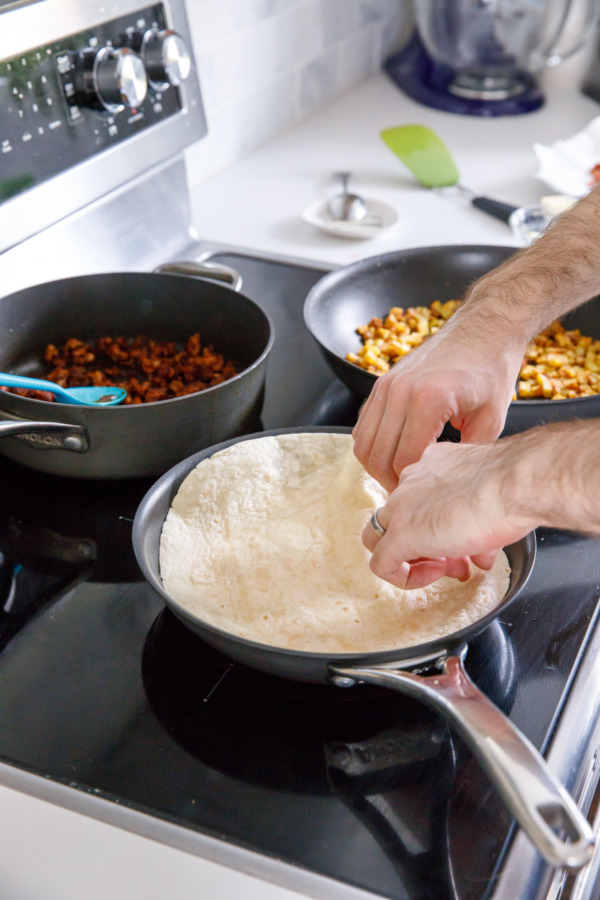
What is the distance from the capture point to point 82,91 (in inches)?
39.3

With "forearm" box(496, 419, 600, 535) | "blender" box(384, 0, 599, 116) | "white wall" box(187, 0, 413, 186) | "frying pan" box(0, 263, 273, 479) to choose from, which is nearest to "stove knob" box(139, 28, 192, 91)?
"frying pan" box(0, 263, 273, 479)

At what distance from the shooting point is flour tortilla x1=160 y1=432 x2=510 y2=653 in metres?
0.65

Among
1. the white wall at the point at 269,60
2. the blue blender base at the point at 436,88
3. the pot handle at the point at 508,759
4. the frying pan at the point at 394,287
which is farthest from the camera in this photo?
the blue blender base at the point at 436,88

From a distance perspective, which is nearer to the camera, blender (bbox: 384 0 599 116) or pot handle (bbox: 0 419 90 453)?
pot handle (bbox: 0 419 90 453)

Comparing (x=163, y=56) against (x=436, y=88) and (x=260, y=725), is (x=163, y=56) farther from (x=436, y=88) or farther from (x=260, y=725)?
(x=436, y=88)

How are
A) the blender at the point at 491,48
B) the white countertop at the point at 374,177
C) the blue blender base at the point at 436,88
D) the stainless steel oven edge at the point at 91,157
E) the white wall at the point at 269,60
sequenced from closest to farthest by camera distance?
the stainless steel oven edge at the point at 91,157 → the white countertop at the point at 374,177 → the white wall at the point at 269,60 → the blender at the point at 491,48 → the blue blender base at the point at 436,88

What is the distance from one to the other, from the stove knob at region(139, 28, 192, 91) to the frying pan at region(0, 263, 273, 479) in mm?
234

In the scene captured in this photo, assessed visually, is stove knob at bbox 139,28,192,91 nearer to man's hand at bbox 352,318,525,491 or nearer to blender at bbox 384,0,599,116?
man's hand at bbox 352,318,525,491

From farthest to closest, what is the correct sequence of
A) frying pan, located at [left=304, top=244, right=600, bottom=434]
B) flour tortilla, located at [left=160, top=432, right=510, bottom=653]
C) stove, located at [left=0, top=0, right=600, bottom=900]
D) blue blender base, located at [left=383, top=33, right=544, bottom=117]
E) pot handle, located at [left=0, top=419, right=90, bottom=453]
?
blue blender base, located at [left=383, top=33, right=544, bottom=117], frying pan, located at [left=304, top=244, right=600, bottom=434], pot handle, located at [left=0, top=419, right=90, bottom=453], flour tortilla, located at [left=160, top=432, right=510, bottom=653], stove, located at [left=0, top=0, right=600, bottom=900]

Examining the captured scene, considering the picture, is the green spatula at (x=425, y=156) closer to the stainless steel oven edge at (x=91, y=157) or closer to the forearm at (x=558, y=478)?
the stainless steel oven edge at (x=91, y=157)

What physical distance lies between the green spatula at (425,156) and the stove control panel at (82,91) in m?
0.55

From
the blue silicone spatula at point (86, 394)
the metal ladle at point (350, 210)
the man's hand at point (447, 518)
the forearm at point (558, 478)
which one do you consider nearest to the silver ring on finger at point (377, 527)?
the man's hand at point (447, 518)

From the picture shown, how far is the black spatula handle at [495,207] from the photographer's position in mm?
1423

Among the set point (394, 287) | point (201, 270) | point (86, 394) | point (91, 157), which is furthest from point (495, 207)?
point (86, 394)
